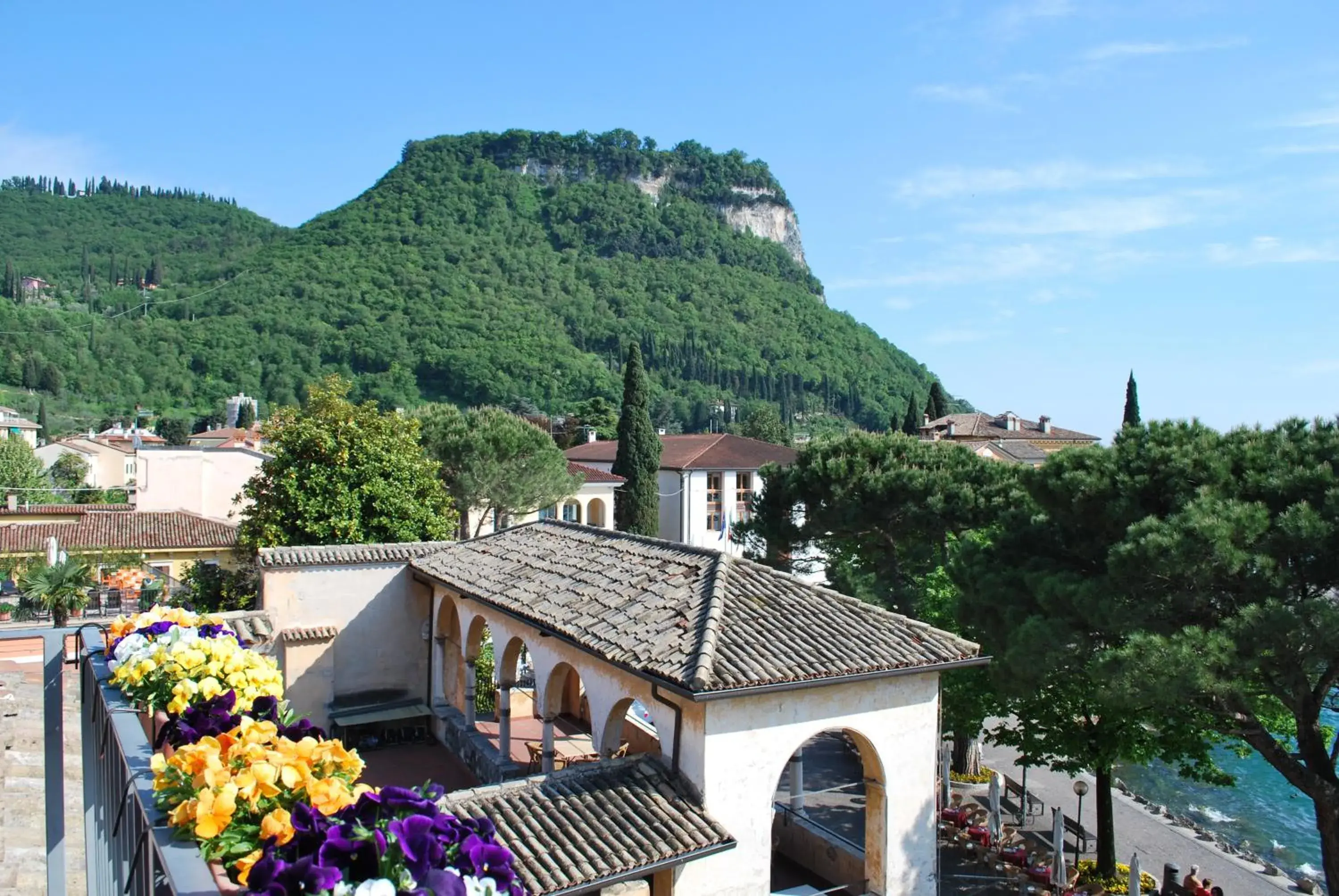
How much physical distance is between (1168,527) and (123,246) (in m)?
168

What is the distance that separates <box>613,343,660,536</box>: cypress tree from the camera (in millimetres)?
41812

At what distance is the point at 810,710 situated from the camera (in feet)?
31.2

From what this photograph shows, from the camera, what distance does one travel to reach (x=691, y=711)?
355 inches

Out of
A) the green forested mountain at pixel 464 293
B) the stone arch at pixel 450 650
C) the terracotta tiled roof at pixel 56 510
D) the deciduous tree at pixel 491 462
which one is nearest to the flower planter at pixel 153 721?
the stone arch at pixel 450 650

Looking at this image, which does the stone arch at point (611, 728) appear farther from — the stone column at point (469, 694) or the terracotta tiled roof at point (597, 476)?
the terracotta tiled roof at point (597, 476)

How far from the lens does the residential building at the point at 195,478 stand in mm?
35688

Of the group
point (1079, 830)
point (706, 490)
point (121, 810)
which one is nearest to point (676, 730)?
point (121, 810)

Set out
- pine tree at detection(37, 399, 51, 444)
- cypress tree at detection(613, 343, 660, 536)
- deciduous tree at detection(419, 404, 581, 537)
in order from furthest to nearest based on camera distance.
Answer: pine tree at detection(37, 399, 51, 444), cypress tree at detection(613, 343, 660, 536), deciduous tree at detection(419, 404, 581, 537)

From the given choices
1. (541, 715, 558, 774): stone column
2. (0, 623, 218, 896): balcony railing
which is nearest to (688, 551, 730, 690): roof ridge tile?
(541, 715, 558, 774): stone column

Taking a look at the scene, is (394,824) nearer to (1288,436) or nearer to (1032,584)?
(1032,584)

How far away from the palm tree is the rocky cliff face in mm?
148204

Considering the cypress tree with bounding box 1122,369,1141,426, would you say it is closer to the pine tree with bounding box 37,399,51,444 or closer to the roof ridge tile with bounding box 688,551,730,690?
the roof ridge tile with bounding box 688,551,730,690

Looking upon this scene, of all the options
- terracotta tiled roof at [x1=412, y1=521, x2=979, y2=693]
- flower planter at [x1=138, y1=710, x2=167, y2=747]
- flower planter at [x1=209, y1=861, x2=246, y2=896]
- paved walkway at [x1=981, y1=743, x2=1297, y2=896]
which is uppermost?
flower planter at [x1=209, y1=861, x2=246, y2=896]

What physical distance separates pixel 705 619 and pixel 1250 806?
777 inches
